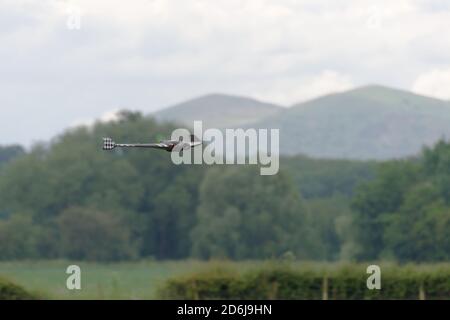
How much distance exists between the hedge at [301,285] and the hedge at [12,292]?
3.81 m

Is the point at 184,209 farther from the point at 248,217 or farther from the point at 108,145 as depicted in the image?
the point at 108,145

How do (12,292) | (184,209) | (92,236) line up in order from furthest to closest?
1. (184,209)
2. (92,236)
3. (12,292)

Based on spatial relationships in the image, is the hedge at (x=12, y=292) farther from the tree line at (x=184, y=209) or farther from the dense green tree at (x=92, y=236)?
the dense green tree at (x=92, y=236)

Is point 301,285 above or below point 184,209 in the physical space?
below

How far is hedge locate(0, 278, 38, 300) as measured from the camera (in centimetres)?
2932

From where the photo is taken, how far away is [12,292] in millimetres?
29609

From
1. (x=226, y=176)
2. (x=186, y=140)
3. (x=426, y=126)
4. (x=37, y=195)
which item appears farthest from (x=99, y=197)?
(x=426, y=126)

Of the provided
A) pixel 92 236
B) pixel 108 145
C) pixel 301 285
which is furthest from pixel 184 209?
pixel 108 145

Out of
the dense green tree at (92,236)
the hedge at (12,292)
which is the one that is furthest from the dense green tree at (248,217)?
the hedge at (12,292)

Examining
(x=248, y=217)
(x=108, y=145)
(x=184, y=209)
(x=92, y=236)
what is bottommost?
(x=108, y=145)

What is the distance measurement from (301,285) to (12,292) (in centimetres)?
773

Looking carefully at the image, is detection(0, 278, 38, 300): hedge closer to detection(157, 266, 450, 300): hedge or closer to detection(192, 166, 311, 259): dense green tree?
detection(157, 266, 450, 300): hedge

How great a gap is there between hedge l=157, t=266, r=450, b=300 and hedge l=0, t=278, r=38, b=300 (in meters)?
3.81

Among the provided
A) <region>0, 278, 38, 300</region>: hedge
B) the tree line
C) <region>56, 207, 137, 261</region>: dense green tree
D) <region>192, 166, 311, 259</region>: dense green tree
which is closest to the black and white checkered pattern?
<region>0, 278, 38, 300</region>: hedge
